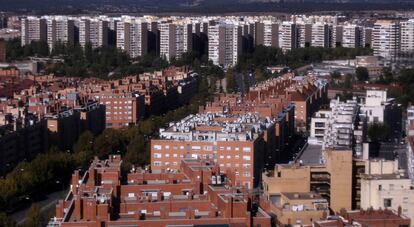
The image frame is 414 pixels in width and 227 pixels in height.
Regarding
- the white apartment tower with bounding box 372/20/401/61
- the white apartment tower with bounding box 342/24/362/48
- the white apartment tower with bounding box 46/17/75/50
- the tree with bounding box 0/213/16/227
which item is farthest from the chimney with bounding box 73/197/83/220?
the white apartment tower with bounding box 46/17/75/50

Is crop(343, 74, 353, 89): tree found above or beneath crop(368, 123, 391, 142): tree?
above

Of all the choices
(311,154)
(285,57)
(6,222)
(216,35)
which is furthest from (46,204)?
(216,35)

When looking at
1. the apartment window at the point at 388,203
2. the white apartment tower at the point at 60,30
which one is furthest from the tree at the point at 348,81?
the apartment window at the point at 388,203

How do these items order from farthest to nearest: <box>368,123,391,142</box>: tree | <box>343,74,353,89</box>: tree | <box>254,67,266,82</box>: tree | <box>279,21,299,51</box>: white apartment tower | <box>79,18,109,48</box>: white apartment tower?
1. <box>79,18,109,48</box>: white apartment tower
2. <box>279,21,299,51</box>: white apartment tower
3. <box>254,67,266,82</box>: tree
4. <box>343,74,353,89</box>: tree
5. <box>368,123,391,142</box>: tree

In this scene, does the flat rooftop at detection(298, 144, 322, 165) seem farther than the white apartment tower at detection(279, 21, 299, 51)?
No

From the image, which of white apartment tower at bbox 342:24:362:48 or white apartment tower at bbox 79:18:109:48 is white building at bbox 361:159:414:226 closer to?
white apartment tower at bbox 342:24:362:48

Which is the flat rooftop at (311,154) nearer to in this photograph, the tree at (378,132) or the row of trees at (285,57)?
the tree at (378,132)
